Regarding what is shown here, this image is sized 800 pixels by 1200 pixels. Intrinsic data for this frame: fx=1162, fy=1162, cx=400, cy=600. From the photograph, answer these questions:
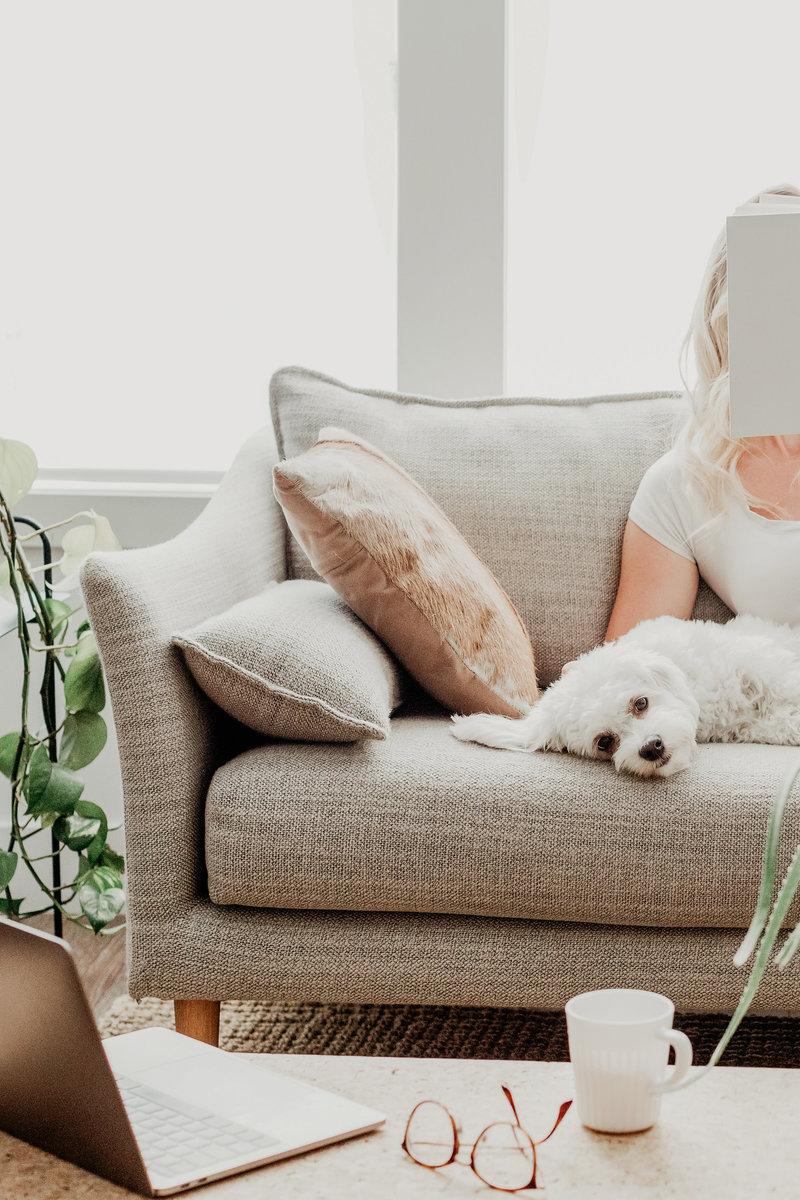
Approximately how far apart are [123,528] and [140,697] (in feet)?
4.03

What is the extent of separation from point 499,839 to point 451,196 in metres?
1.70

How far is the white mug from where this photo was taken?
0.81 m

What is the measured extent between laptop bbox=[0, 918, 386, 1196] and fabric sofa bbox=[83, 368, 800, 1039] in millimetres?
637

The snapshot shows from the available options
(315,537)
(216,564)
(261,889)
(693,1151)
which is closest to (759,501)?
(315,537)

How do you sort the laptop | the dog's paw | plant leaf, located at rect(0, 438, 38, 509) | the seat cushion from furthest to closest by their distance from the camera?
plant leaf, located at rect(0, 438, 38, 509), the dog's paw, the seat cushion, the laptop

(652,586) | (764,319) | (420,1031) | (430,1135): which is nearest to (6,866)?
(420,1031)

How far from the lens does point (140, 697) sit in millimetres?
1572

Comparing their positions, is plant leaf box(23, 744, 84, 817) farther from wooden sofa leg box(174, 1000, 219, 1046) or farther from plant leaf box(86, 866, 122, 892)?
wooden sofa leg box(174, 1000, 219, 1046)

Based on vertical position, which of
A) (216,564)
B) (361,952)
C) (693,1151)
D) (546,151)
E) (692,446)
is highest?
(546,151)

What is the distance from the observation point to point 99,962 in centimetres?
230

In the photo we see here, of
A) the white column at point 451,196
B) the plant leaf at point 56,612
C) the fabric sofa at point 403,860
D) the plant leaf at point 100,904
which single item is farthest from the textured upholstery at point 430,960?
the white column at point 451,196

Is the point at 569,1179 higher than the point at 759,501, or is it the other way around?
the point at 759,501

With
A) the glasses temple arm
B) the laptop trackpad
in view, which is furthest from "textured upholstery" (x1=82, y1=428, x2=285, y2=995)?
the glasses temple arm

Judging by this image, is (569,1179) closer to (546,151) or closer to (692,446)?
(692,446)
